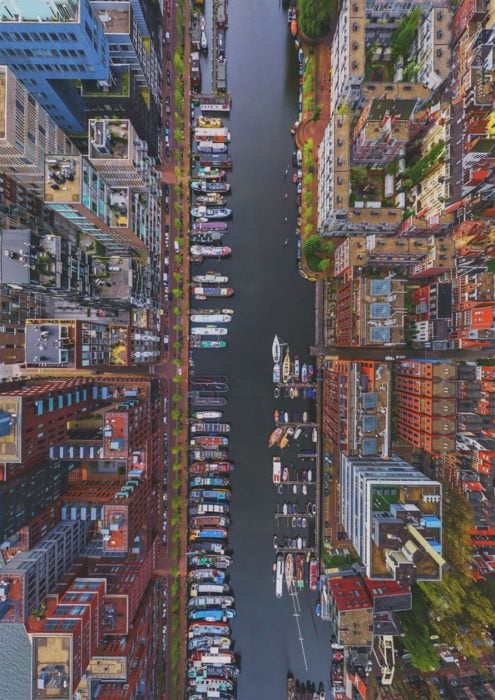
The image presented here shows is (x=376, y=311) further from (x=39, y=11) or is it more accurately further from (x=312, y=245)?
(x=39, y=11)

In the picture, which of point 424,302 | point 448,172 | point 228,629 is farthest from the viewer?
A: point 228,629


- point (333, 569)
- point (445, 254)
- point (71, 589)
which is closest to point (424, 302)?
point (445, 254)

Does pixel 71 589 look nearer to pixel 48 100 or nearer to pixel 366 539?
pixel 366 539

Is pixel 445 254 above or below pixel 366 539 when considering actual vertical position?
above

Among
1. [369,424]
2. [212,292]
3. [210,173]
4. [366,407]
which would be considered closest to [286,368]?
[366,407]

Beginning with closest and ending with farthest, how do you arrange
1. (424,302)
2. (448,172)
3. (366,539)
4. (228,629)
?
(366,539)
(448,172)
(424,302)
(228,629)

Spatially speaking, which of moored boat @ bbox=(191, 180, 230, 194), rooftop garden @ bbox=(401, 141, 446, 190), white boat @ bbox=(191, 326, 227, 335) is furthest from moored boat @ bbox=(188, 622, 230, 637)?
rooftop garden @ bbox=(401, 141, 446, 190)
